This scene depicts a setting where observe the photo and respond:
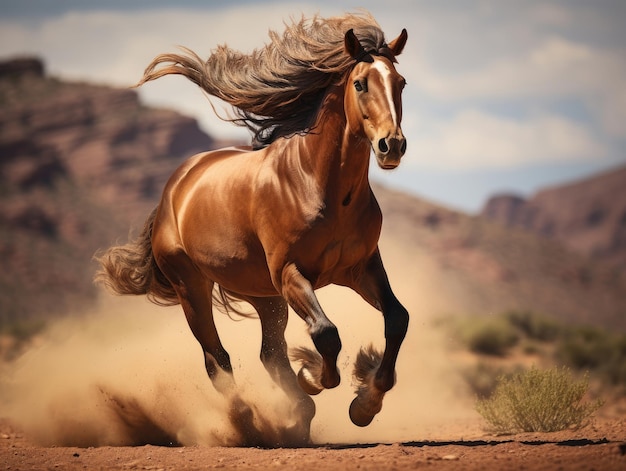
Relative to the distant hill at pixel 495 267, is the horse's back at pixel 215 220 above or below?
above

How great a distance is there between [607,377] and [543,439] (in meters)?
11.0

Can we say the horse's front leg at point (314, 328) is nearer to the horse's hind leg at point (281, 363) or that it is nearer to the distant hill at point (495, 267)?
the horse's hind leg at point (281, 363)

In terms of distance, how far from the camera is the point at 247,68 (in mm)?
7426

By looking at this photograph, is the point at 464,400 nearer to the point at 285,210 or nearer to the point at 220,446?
the point at 220,446

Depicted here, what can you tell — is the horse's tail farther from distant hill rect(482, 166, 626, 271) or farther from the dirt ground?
distant hill rect(482, 166, 626, 271)

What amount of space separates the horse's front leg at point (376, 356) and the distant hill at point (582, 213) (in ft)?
271

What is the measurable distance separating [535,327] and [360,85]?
786 inches

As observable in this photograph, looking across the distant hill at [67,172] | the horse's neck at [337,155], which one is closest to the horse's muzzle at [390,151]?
the horse's neck at [337,155]

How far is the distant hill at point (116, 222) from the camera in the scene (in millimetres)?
44156

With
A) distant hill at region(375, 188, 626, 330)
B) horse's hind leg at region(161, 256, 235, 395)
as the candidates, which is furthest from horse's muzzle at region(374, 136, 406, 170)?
distant hill at region(375, 188, 626, 330)

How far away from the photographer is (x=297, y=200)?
6.36 meters

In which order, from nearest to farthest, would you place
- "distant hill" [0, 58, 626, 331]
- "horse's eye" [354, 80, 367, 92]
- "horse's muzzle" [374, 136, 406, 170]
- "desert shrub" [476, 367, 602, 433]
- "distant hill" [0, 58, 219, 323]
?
"horse's muzzle" [374, 136, 406, 170], "horse's eye" [354, 80, 367, 92], "desert shrub" [476, 367, 602, 433], "distant hill" [0, 58, 219, 323], "distant hill" [0, 58, 626, 331]

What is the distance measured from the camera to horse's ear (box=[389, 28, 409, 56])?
6434 mm

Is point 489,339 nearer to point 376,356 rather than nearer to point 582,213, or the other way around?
point 376,356
